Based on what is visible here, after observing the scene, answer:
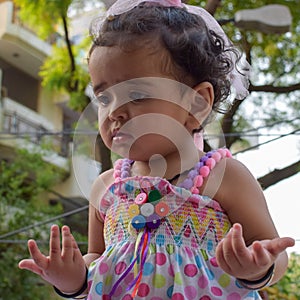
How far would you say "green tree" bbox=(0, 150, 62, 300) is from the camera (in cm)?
498

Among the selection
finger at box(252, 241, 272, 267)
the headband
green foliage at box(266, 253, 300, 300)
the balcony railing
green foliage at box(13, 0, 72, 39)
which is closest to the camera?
finger at box(252, 241, 272, 267)

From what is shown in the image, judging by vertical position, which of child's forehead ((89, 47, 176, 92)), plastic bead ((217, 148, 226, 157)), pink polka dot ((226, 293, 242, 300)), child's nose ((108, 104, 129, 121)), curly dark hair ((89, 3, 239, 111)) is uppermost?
curly dark hair ((89, 3, 239, 111))

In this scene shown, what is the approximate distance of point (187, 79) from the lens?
822 millimetres

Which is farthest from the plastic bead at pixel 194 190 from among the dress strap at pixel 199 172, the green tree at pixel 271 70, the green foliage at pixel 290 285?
the green tree at pixel 271 70

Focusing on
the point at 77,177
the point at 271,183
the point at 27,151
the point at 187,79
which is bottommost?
the point at 77,177

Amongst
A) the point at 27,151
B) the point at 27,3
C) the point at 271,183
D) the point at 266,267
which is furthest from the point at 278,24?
the point at 27,151

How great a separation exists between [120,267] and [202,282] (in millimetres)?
107

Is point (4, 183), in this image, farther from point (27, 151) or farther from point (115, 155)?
point (115, 155)

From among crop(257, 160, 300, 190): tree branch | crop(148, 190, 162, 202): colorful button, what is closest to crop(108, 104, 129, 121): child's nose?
crop(148, 190, 162, 202): colorful button

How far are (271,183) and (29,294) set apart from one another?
2.78 m

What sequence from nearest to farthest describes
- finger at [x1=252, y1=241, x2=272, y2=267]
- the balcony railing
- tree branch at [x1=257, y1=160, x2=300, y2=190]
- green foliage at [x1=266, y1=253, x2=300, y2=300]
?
finger at [x1=252, y1=241, x2=272, y2=267]
green foliage at [x1=266, y1=253, x2=300, y2=300]
tree branch at [x1=257, y1=160, x2=300, y2=190]
the balcony railing

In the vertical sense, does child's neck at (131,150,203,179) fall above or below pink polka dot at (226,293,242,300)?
above

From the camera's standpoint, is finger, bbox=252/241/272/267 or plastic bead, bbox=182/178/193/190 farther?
plastic bead, bbox=182/178/193/190

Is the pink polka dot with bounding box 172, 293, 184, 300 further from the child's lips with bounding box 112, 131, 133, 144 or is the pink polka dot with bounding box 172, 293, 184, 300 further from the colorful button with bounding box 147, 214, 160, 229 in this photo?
the child's lips with bounding box 112, 131, 133, 144
